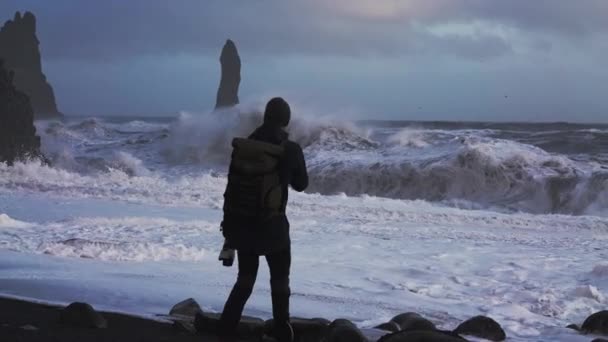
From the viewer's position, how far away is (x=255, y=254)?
15.4 feet

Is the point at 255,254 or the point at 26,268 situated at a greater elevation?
the point at 255,254

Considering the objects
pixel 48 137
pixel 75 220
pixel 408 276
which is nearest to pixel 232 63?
pixel 48 137

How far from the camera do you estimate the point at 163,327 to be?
504 cm

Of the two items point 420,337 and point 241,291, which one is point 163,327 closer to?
point 241,291

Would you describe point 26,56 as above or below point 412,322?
above

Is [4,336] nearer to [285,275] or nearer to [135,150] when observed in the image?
[285,275]

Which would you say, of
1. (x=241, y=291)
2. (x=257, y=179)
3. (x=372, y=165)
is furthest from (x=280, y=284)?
(x=372, y=165)

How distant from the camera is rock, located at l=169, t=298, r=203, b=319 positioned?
18.3ft

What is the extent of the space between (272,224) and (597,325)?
2.80 metres

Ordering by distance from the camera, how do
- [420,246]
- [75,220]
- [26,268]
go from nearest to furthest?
[26,268] < [420,246] < [75,220]

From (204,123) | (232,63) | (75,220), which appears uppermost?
(232,63)

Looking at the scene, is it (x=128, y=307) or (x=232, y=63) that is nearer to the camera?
(x=128, y=307)

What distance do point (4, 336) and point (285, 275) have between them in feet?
5.32

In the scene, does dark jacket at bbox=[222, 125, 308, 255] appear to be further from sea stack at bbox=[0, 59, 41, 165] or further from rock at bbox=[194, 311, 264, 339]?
sea stack at bbox=[0, 59, 41, 165]
